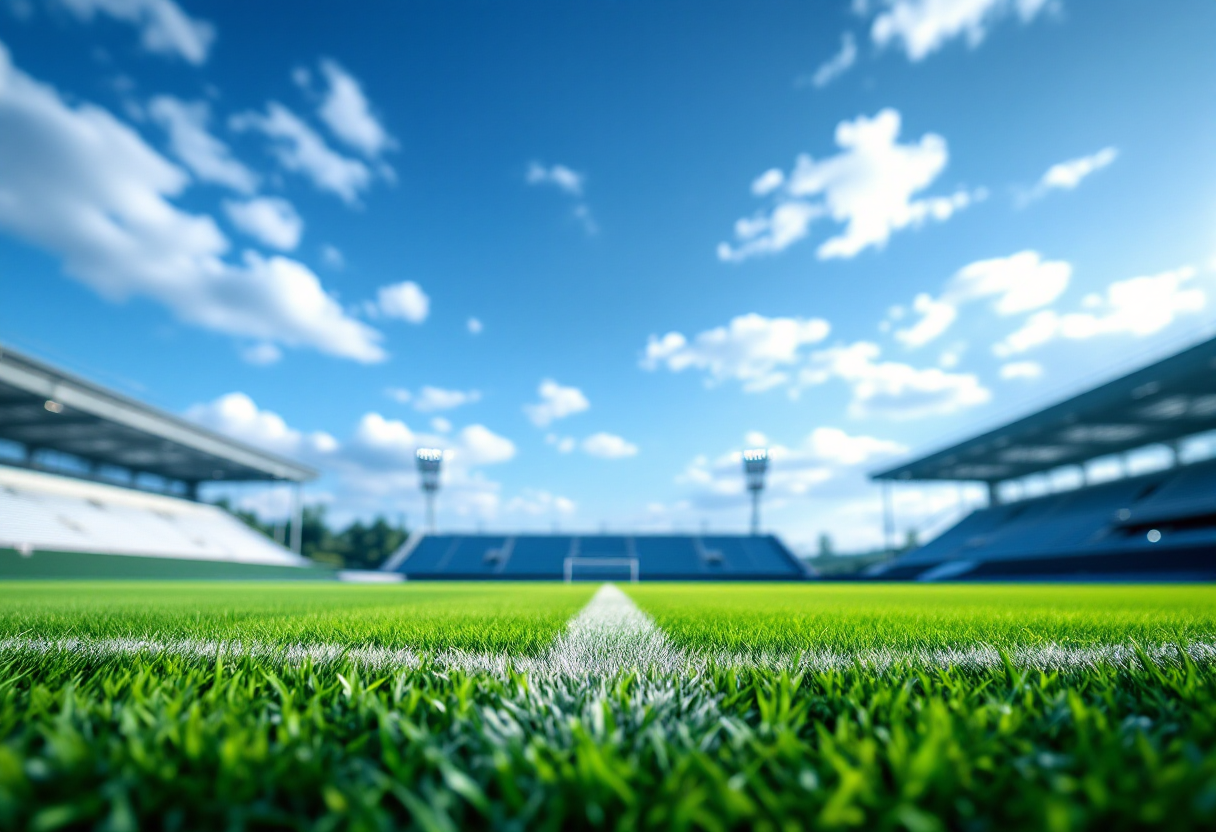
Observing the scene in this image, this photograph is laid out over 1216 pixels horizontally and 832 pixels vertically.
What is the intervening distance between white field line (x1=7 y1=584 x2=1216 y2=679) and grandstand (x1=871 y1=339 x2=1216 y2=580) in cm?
2261

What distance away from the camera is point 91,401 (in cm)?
2253

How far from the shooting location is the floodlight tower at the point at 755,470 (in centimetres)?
4366

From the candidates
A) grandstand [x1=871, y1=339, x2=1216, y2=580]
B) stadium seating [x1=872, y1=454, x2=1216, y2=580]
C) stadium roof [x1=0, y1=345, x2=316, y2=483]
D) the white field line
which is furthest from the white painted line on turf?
stadium seating [x1=872, y1=454, x2=1216, y2=580]

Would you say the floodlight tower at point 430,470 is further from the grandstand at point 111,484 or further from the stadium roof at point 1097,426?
the stadium roof at point 1097,426

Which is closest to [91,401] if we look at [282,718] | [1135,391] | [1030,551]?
[282,718]

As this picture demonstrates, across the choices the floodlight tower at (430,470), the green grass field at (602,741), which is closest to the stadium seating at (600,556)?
the floodlight tower at (430,470)

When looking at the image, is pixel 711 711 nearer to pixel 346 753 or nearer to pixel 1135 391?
pixel 346 753

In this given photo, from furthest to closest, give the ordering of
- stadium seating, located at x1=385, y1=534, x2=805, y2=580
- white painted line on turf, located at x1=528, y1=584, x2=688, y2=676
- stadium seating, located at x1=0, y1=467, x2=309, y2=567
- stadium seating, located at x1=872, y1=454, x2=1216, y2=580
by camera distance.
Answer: stadium seating, located at x1=385, y1=534, x2=805, y2=580 → stadium seating, located at x1=0, y1=467, x2=309, y2=567 → stadium seating, located at x1=872, y1=454, x2=1216, y2=580 → white painted line on turf, located at x1=528, y1=584, x2=688, y2=676

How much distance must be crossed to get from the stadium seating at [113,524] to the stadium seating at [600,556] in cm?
813

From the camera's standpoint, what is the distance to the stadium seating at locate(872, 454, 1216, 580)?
2169 centimetres

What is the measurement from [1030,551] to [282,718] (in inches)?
1366

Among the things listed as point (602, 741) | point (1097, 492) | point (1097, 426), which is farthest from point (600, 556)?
point (602, 741)

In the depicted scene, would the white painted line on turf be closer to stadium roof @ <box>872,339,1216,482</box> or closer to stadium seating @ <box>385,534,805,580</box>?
stadium roof @ <box>872,339,1216,482</box>

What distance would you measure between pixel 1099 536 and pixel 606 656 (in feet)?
108
